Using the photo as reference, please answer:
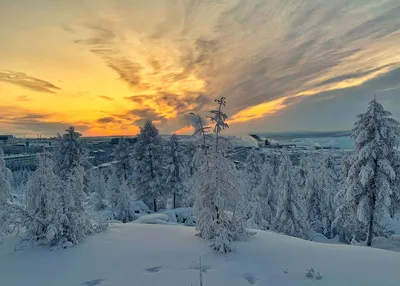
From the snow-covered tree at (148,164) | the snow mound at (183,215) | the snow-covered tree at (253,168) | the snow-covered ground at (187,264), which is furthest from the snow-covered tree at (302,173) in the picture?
the snow-covered ground at (187,264)

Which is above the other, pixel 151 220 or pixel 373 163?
pixel 373 163

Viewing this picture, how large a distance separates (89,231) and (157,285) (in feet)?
18.6

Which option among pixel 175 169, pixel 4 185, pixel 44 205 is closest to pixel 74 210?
pixel 44 205

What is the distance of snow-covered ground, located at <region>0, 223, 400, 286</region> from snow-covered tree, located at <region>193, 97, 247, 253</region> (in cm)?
75

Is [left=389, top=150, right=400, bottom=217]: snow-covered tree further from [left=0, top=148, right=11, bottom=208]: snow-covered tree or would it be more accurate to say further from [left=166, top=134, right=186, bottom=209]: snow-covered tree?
[left=0, top=148, right=11, bottom=208]: snow-covered tree

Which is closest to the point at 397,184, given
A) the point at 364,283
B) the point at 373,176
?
the point at 373,176

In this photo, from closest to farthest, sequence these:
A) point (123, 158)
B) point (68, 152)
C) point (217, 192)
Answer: point (217, 192) < point (68, 152) < point (123, 158)

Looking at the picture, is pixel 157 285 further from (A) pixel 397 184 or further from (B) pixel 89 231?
(A) pixel 397 184

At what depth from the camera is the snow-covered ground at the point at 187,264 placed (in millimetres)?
7160

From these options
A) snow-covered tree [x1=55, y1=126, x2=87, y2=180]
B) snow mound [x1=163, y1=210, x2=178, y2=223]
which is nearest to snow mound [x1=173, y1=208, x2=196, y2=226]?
snow mound [x1=163, y1=210, x2=178, y2=223]

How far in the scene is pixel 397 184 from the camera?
61.0ft

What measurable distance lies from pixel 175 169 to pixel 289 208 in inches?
603

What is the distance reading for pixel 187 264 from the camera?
8148 mm

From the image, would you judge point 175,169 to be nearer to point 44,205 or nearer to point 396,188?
point 396,188
